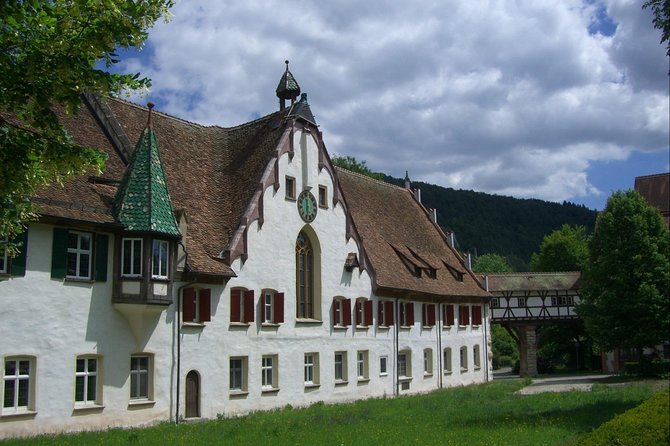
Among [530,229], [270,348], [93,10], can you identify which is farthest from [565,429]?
[530,229]

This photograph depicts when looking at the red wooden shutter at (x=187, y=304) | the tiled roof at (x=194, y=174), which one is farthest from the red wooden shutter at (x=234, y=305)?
the red wooden shutter at (x=187, y=304)

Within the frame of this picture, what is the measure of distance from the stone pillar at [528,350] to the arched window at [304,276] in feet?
101

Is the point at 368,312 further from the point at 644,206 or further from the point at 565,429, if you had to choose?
the point at 644,206

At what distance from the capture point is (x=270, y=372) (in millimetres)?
28359

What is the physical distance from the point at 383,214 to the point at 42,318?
26.2 meters

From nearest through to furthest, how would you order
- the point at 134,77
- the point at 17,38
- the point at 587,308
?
the point at 17,38 → the point at 134,77 → the point at 587,308

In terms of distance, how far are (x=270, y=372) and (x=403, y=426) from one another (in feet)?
30.9

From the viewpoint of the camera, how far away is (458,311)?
4516 centimetres

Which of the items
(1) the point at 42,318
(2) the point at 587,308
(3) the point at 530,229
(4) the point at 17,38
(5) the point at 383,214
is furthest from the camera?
(3) the point at 530,229

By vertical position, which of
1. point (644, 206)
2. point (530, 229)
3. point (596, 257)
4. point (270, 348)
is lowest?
point (270, 348)

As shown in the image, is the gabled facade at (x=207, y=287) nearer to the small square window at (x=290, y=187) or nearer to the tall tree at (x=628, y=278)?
the small square window at (x=290, y=187)

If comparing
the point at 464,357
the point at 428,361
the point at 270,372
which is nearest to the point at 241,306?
the point at 270,372

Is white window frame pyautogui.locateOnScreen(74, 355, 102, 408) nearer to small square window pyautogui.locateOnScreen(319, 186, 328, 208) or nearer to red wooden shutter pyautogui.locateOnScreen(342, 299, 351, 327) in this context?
red wooden shutter pyautogui.locateOnScreen(342, 299, 351, 327)

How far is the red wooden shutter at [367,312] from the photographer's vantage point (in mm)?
33969
